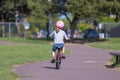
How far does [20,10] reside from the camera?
60.3 m

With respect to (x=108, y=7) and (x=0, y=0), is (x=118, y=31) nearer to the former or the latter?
(x=0, y=0)

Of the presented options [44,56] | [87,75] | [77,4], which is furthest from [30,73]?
[77,4]

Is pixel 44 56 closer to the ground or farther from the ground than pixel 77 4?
closer to the ground

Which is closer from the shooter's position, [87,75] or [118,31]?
[87,75]

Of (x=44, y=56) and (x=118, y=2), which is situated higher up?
(x=118, y=2)

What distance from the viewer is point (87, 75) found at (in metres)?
16.6

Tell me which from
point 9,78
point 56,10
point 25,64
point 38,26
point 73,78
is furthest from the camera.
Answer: point 38,26

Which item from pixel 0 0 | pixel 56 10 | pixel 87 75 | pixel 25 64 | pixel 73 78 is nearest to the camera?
pixel 73 78

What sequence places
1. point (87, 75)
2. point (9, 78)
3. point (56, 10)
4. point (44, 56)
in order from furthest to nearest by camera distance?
1. point (56, 10)
2. point (44, 56)
3. point (87, 75)
4. point (9, 78)

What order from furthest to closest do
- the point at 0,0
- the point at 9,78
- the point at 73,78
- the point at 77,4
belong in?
1. the point at 0,0
2. the point at 77,4
3. the point at 73,78
4. the point at 9,78

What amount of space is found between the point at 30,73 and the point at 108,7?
27.4 meters

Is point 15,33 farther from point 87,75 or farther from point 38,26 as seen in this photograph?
point 87,75

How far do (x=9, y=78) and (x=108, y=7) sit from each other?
29.9 m

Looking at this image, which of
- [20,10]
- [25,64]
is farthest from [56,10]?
[25,64]
